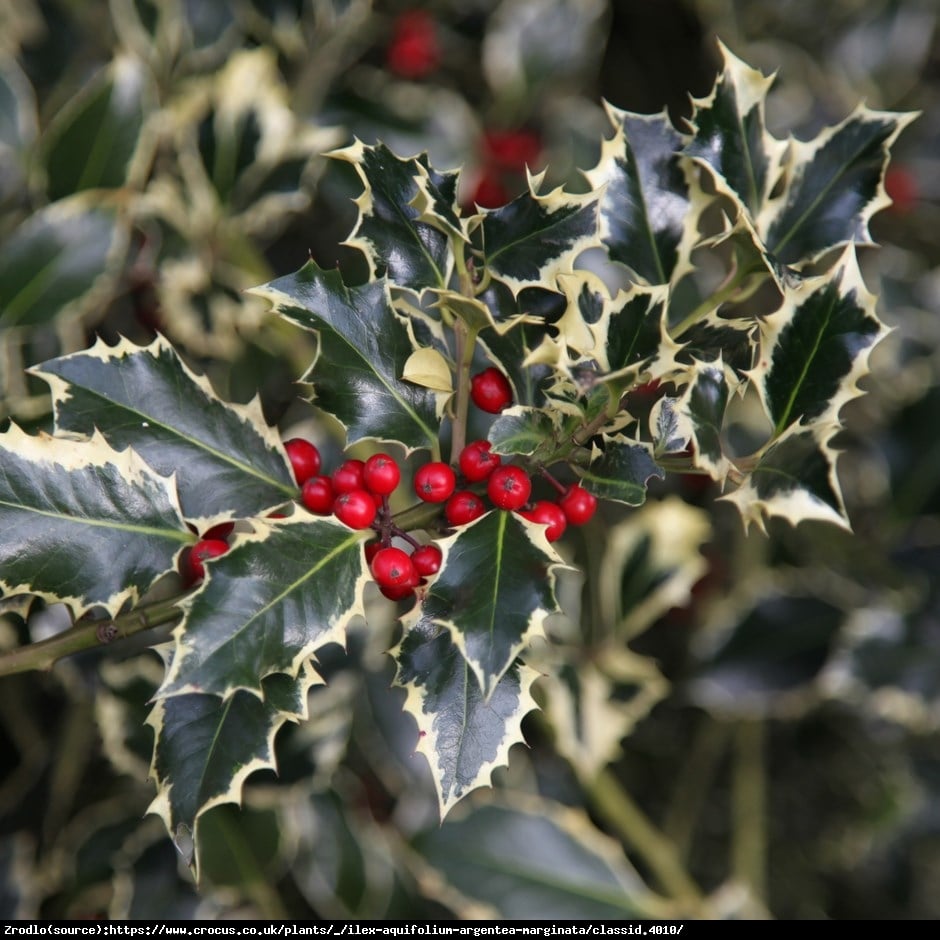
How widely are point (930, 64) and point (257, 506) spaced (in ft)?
5.49

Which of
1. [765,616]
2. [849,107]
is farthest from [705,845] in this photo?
[849,107]

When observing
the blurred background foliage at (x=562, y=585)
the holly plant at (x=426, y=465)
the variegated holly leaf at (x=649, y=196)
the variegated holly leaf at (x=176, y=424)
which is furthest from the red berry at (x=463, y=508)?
the blurred background foliage at (x=562, y=585)

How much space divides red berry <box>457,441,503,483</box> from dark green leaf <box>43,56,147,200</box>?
69 centimetres

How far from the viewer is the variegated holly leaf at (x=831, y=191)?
0.78 metres

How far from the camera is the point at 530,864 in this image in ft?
3.92

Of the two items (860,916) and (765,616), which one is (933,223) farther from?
(860,916)

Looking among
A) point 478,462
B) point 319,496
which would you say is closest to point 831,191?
point 478,462

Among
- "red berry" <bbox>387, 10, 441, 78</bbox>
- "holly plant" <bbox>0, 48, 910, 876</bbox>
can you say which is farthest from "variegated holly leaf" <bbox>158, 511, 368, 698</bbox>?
"red berry" <bbox>387, 10, 441, 78</bbox>

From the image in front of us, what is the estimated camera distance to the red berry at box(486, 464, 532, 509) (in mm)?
650

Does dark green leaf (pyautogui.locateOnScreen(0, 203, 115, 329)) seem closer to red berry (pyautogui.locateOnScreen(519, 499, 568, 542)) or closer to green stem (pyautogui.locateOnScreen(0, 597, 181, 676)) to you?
green stem (pyautogui.locateOnScreen(0, 597, 181, 676))

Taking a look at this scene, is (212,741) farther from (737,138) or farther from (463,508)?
(737,138)

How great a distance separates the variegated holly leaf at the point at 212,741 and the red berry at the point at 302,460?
6.6 inches

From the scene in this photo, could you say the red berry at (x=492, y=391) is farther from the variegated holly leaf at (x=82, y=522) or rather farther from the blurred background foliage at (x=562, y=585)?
the blurred background foliage at (x=562, y=585)

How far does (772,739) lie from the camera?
1.63m
